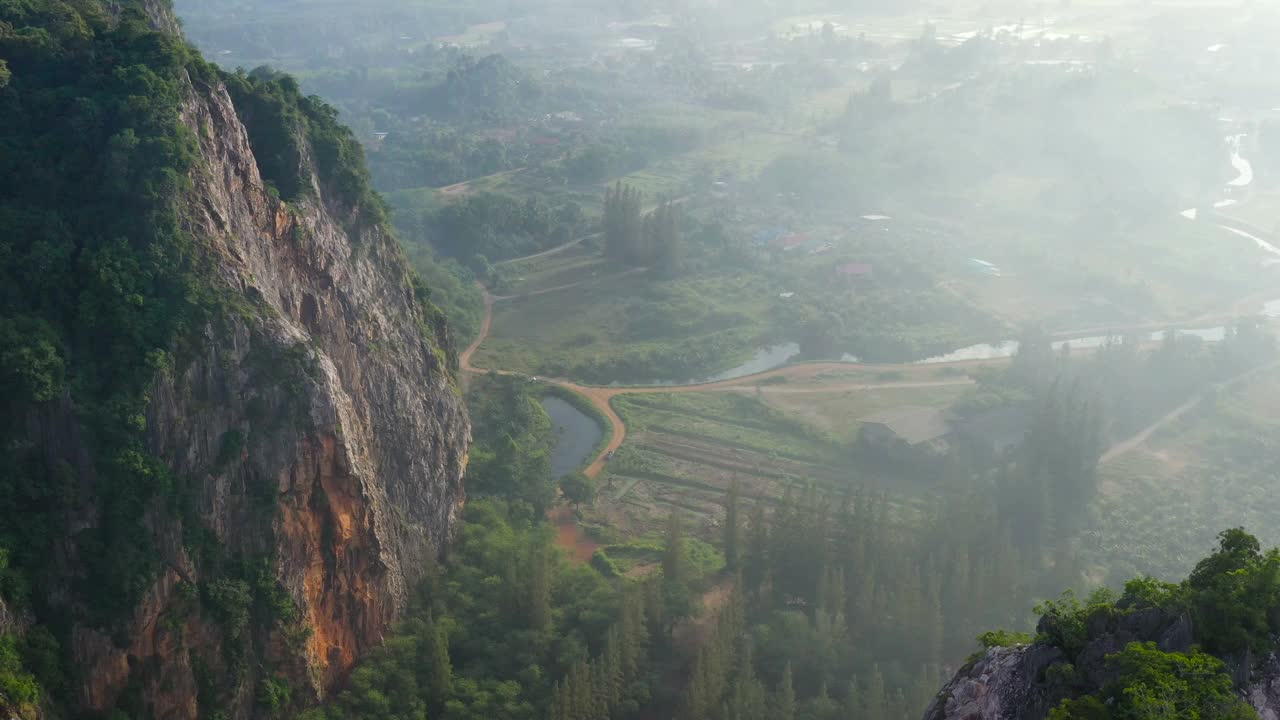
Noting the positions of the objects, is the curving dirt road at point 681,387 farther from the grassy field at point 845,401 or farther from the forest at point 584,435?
the grassy field at point 845,401

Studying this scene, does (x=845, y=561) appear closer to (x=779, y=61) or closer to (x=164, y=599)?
(x=164, y=599)

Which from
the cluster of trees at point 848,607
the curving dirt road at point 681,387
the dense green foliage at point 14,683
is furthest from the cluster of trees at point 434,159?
the dense green foliage at point 14,683

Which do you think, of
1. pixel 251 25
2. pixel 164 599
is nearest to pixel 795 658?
pixel 164 599

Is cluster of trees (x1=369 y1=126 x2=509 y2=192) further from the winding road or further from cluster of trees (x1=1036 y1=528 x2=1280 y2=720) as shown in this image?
cluster of trees (x1=1036 y1=528 x2=1280 y2=720)

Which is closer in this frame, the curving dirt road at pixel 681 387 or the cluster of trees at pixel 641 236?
the curving dirt road at pixel 681 387

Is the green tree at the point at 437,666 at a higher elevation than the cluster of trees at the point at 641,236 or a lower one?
lower

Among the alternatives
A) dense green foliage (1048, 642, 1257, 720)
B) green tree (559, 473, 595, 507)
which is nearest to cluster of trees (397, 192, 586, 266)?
green tree (559, 473, 595, 507)

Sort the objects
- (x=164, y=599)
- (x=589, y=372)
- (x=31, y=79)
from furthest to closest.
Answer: (x=589, y=372) < (x=31, y=79) < (x=164, y=599)
